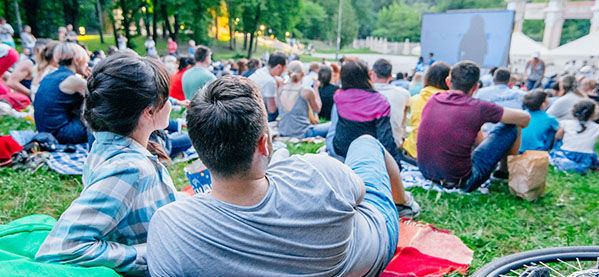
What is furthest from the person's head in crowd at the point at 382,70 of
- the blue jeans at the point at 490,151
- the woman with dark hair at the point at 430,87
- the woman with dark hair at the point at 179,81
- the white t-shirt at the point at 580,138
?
the woman with dark hair at the point at 179,81

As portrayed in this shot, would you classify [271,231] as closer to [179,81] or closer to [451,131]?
[451,131]

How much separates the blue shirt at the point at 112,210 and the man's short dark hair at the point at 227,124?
441mm

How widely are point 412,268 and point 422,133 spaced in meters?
1.87

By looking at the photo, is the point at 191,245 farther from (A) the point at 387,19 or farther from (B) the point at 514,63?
(A) the point at 387,19

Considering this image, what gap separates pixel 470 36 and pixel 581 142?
14.6 metres

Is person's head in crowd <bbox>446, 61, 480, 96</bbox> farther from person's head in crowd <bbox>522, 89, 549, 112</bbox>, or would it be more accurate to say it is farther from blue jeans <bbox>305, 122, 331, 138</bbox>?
blue jeans <bbox>305, 122, 331, 138</bbox>

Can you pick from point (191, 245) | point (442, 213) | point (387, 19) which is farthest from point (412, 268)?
point (387, 19)

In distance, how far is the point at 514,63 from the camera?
81.0ft

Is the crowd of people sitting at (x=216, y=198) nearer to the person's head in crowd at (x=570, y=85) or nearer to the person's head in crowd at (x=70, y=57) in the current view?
the person's head in crowd at (x=70, y=57)

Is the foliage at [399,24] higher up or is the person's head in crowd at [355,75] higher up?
the foliage at [399,24]

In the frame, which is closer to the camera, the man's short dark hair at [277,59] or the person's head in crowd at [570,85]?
the person's head in crowd at [570,85]

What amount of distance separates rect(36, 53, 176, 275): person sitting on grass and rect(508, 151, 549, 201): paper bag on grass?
341 cm

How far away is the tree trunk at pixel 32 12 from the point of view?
86.2 feet

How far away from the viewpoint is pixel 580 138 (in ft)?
17.4
